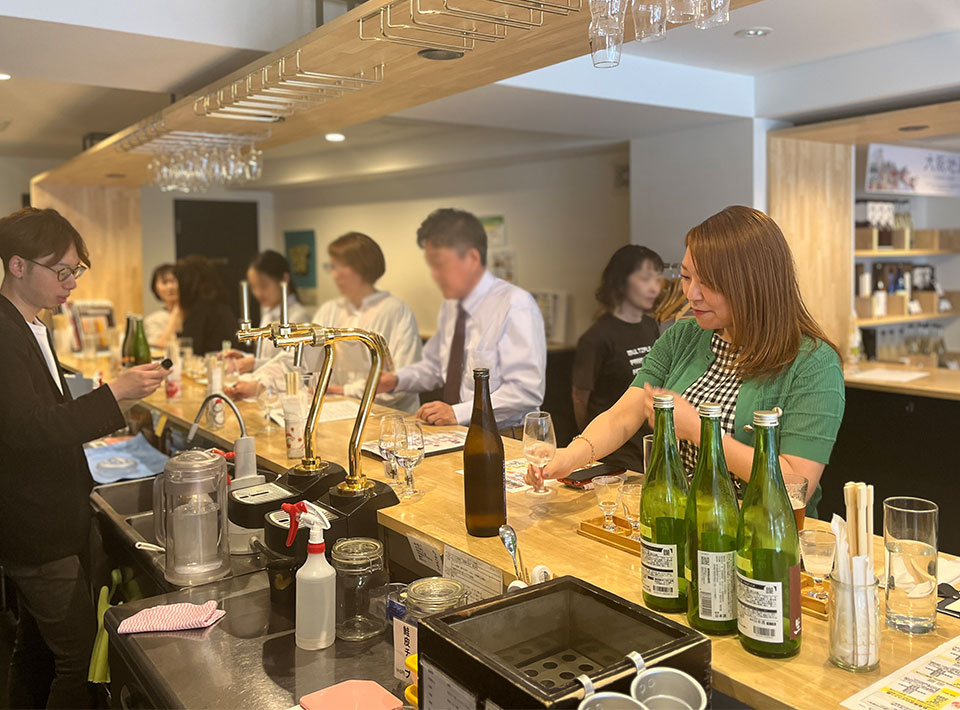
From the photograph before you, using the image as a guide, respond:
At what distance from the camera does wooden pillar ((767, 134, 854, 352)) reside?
15.5ft

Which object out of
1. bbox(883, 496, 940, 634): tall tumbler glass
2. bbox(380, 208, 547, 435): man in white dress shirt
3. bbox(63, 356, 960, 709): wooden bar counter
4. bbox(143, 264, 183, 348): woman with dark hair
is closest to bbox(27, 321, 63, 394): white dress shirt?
bbox(63, 356, 960, 709): wooden bar counter

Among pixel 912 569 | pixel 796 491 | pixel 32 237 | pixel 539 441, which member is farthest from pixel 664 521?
pixel 32 237

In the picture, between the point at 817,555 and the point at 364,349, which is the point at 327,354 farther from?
the point at 364,349

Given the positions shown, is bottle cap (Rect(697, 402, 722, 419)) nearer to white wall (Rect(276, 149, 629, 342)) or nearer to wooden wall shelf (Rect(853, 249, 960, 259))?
white wall (Rect(276, 149, 629, 342))

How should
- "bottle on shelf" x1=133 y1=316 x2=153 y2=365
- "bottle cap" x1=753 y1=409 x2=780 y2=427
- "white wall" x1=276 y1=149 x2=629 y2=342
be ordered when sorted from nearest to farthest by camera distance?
"bottle cap" x1=753 y1=409 x2=780 y2=427 → "bottle on shelf" x1=133 y1=316 x2=153 y2=365 → "white wall" x1=276 y1=149 x2=629 y2=342

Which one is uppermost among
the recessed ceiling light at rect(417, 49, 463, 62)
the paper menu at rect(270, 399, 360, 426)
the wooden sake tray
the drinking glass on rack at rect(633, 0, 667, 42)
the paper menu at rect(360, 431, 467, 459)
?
the recessed ceiling light at rect(417, 49, 463, 62)

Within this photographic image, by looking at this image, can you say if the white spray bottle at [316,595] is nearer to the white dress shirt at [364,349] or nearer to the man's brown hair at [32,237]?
the man's brown hair at [32,237]

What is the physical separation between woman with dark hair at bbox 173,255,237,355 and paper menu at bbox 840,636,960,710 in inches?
191

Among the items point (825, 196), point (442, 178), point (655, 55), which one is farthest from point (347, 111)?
point (442, 178)

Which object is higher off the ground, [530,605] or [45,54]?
[45,54]

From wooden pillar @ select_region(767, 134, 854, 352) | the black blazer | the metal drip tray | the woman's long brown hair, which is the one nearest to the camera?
the metal drip tray

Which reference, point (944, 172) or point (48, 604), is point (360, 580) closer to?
point (48, 604)

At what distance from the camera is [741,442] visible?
5.92ft

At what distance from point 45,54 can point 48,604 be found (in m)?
1.98
